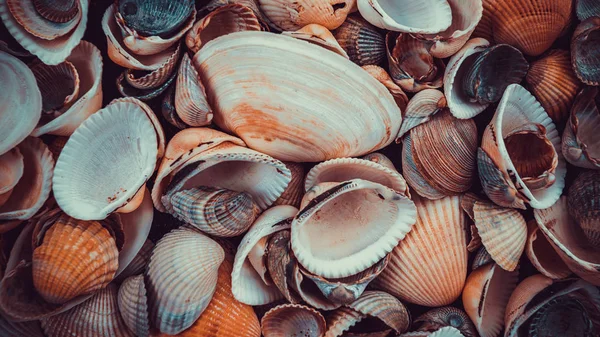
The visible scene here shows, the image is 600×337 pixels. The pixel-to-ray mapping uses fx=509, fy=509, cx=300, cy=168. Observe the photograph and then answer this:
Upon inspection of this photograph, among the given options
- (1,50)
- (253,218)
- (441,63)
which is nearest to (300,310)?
(253,218)

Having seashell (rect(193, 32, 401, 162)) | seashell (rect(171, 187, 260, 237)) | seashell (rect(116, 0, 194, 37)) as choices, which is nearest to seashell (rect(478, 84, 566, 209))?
seashell (rect(193, 32, 401, 162))

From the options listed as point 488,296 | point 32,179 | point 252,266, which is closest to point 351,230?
point 252,266

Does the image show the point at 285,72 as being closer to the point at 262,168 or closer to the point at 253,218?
the point at 262,168

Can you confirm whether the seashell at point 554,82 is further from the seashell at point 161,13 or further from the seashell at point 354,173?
the seashell at point 161,13

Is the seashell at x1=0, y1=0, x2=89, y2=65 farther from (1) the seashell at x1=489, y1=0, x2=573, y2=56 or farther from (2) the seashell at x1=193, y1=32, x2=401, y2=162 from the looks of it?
(1) the seashell at x1=489, y1=0, x2=573, y2=56

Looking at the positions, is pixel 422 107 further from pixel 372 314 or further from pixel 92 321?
pixel 92 321
